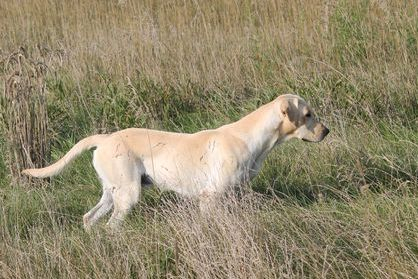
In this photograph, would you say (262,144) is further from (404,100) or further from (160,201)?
(404,100)

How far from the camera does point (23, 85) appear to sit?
662 cm

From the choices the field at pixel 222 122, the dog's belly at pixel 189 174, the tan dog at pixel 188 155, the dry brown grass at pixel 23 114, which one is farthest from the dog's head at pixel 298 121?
the dry brown grass at pixel 23 114

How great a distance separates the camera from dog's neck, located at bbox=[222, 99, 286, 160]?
570 cm

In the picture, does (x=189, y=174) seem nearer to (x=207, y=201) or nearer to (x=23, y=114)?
(x=207, y=201)

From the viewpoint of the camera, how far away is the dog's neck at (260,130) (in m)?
5.70

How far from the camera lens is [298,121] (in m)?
5.77

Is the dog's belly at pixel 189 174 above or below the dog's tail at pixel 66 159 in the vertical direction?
below

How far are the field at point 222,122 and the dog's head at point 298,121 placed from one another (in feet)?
1.15

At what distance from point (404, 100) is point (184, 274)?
421 cm

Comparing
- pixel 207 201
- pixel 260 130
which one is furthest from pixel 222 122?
pixel 207 201

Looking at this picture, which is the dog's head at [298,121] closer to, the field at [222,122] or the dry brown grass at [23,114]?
the field at [222,122]

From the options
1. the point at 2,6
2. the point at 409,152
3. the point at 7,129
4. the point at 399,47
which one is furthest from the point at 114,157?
the point at 2,6

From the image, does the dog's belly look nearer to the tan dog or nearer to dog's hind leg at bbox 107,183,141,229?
the tan dog

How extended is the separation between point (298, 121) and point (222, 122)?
2.01m
